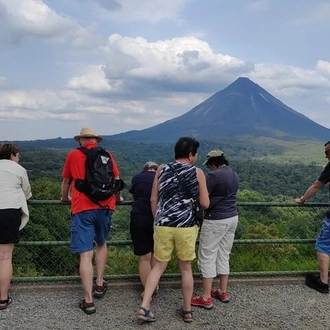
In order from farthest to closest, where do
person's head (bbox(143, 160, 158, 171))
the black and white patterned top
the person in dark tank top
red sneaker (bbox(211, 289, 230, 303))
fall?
red sneaker (bbox(211, 289, 230, 303)), person's head (bbox(143, 160, 158, 171)), the person in dark tank top, the black and white patterned top

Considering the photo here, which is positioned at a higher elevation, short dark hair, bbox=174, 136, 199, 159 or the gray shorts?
short dark hair, bbox=174, 136, 199, 159

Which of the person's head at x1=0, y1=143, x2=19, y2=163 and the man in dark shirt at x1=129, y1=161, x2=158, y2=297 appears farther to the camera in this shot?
the man in dark shirt at x1=129, y1=161, x2=158, y2=297

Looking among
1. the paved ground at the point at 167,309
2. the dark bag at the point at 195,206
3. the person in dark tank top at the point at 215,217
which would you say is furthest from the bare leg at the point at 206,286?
the dark bag at the point at 195,206

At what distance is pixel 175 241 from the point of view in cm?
380

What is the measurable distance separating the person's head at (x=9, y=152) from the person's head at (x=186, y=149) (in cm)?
159

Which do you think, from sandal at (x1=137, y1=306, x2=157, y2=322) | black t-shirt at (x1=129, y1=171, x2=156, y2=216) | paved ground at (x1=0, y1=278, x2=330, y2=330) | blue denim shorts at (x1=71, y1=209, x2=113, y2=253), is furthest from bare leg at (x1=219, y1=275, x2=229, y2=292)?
blue denim shorts at (x1=71, y1=209, x2=113, y2=253)

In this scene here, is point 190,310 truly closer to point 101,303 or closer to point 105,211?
point 101,303

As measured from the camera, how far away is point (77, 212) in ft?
13.0

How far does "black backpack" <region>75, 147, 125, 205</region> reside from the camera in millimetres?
3914

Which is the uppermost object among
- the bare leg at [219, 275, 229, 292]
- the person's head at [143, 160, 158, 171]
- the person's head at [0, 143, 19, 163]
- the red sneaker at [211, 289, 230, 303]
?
the person's head at [0, 143, 19, 163]

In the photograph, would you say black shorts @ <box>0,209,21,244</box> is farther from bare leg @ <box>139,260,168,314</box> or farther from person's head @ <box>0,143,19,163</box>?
bare leg @ <box>139,260,168,314</box>

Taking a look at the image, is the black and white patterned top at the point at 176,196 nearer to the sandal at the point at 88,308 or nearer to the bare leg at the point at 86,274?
the bare leg at the point at 86,274

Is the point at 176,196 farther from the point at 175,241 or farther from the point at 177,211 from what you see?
the point at 175,241

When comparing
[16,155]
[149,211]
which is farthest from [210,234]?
[16,155]
